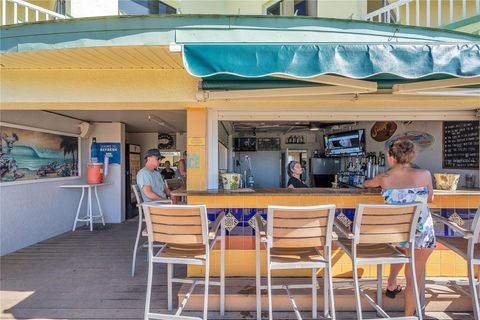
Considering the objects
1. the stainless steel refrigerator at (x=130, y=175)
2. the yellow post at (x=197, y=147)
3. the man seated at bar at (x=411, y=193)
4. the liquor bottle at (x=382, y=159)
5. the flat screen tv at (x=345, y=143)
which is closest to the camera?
the man seated at bar at (x=411, y=193)

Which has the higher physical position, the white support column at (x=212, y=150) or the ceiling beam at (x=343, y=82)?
the ceiling beam at (x=343, y=82)

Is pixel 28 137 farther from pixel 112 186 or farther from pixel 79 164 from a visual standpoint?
pixel 112 186

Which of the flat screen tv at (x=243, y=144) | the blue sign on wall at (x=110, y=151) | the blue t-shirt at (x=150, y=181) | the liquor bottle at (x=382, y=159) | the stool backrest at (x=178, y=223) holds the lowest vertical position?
the stool backrest at (x=178, y=223)

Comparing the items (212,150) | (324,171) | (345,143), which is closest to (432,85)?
(212,150)

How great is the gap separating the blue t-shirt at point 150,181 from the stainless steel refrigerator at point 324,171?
466 cm

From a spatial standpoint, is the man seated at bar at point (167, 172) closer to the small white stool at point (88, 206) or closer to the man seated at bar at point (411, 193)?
the small white stool at point (88, 206)

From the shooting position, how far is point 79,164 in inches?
250

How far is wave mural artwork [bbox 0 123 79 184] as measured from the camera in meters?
4.45

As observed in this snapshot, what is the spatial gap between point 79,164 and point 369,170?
19.8 ft

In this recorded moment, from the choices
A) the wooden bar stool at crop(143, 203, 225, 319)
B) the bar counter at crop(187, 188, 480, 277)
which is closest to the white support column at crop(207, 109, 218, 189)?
the bar counter at crop(187, 188, 480, 277)

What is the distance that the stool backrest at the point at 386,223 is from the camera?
7.18ft

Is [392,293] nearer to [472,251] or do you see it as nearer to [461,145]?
[472,251]

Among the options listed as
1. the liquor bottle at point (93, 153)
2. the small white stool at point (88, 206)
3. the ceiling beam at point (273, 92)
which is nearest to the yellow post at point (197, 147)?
the ceiling beam at point (273, 92)

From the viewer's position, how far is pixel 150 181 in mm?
3844
